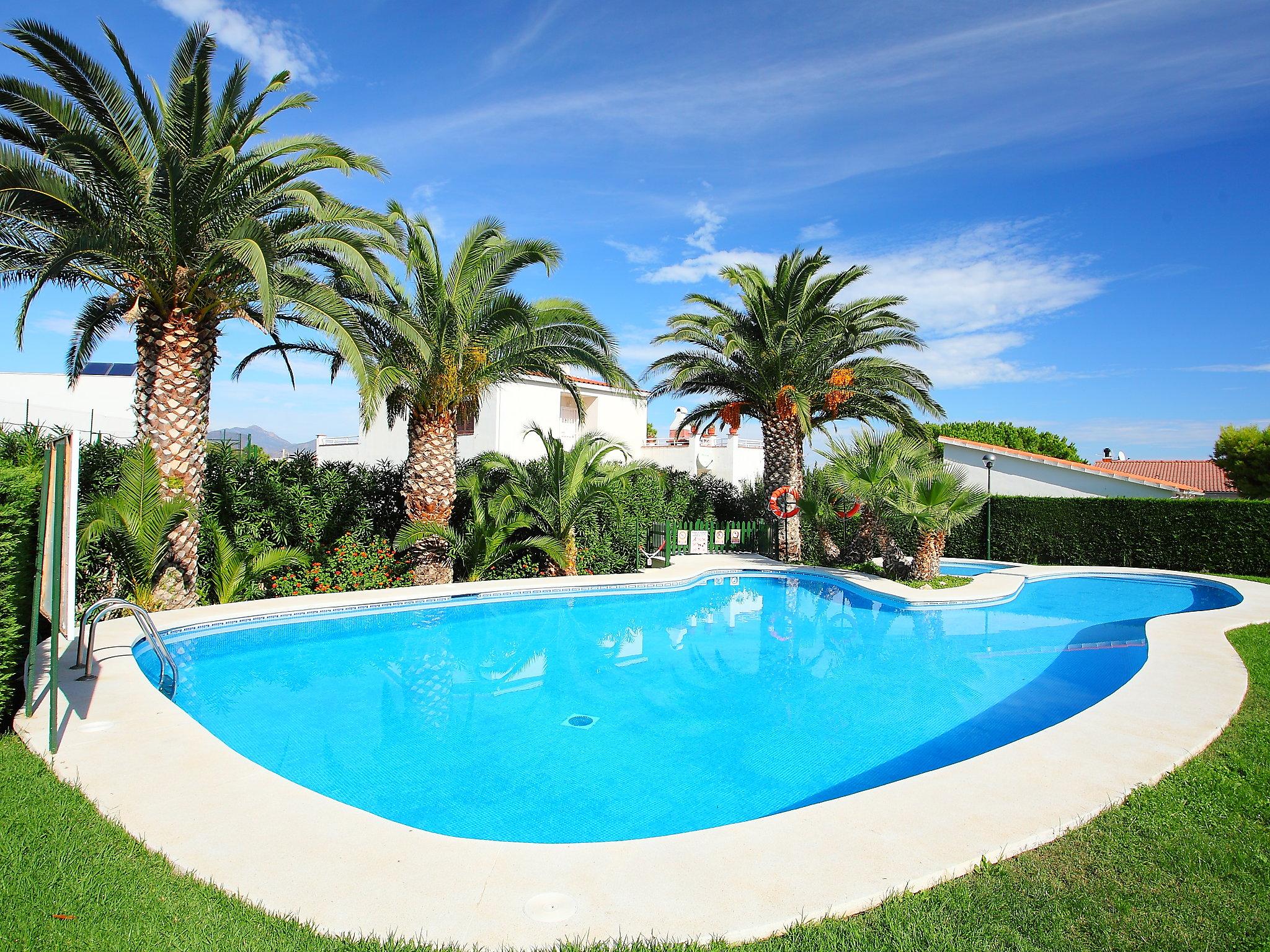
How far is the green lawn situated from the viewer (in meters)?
→ 2.76

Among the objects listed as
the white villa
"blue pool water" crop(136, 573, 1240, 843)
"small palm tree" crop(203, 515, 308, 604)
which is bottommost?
"blue pool water" crop(136, 573, 1240, 843)

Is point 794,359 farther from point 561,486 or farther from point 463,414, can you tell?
point 463,414

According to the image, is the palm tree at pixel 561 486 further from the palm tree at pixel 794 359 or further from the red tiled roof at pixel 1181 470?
the red tiled roof at pixel 1181 470

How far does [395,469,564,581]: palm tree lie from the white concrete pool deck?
786 cm

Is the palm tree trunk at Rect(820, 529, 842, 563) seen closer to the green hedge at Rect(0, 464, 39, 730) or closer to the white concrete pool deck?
the white concrete pool deck

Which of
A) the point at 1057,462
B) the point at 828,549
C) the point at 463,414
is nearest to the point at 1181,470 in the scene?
the point at 1057,462

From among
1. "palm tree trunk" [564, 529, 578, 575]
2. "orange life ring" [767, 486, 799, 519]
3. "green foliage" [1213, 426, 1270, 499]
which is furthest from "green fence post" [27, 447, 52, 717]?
"green foliage" [1213, 426, 1270, 499]

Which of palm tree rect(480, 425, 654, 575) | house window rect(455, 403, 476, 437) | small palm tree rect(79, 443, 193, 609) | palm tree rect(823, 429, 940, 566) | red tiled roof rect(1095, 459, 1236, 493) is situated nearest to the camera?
small palm tree rect(79, 443, 193, 609)

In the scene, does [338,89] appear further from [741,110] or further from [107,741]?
[107,741]

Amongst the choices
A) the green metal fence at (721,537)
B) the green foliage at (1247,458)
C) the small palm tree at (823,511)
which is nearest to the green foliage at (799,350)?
the small palm tree at (823,511)

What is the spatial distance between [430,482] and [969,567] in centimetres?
1495

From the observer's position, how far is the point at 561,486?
1447 cm

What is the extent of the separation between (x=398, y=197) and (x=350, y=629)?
7.82 meters

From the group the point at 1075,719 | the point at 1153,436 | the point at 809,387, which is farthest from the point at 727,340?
the point at 1153,436
